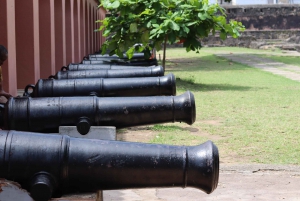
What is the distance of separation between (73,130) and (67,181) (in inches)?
60.1

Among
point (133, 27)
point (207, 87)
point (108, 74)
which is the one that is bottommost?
point (207, 87)

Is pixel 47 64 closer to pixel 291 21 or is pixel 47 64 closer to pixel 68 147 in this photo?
pixel 68 147

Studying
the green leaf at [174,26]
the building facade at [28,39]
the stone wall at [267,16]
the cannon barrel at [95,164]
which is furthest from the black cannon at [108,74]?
the stone wall at [267,16]

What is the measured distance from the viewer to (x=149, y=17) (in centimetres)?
1303

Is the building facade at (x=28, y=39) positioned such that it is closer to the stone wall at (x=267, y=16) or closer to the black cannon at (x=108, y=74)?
the black cannon at (x=108, y=74)

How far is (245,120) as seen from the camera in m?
9.63

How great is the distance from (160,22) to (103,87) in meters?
7.06

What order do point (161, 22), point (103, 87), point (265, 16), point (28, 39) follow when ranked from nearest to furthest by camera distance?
point (103, 87) < point (28, 39) < point (161, 22) < point (265, 16)

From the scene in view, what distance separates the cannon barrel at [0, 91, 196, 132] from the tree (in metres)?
7.68

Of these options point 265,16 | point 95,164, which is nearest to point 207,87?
point 95,164

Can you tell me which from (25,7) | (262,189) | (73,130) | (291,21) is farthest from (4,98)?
(291,21)

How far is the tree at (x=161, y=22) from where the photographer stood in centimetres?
1272

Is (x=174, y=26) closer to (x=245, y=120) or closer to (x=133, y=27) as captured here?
(x=133, y=27)

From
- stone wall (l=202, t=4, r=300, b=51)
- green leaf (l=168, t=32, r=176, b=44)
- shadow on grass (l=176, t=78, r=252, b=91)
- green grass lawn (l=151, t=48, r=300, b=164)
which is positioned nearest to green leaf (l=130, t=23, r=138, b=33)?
green leaf (l=168, t=32, r=176, b=44)
